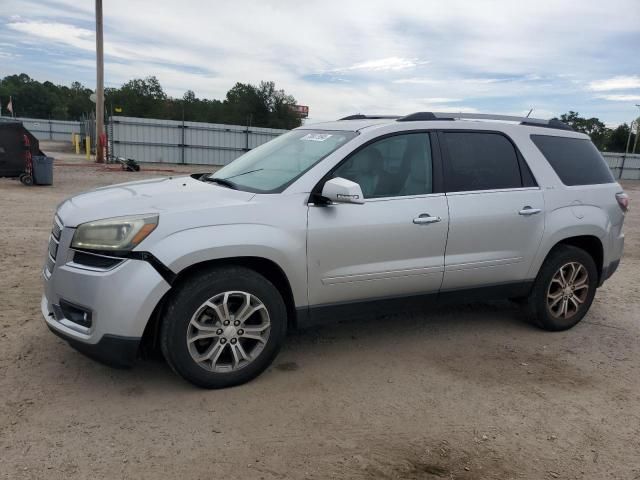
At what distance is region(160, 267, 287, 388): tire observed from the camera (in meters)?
3.19

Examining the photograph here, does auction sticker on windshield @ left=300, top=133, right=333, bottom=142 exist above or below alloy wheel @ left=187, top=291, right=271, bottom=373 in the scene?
above

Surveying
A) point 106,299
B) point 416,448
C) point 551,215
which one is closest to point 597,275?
point 551,215

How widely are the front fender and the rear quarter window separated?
2.55 meters

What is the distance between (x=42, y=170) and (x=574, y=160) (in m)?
13.7

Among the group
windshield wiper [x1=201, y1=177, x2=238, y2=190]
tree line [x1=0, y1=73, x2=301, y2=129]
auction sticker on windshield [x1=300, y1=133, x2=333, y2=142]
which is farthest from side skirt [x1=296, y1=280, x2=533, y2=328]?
tree line [x1=0, y1=73, x2=301, y2=129]

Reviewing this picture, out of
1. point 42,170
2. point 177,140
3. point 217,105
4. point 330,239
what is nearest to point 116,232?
point 330,239

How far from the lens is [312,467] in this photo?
2.70 metres

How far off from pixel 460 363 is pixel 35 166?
13.6 meters

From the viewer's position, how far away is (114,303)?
3025mm

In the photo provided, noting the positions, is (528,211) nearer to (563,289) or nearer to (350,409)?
(563,289)

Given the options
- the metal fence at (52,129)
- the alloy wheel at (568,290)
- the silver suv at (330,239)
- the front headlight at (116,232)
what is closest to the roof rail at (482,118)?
the silver suv at (330,239)

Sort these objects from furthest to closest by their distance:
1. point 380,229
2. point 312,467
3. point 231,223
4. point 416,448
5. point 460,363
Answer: point 460,363 → point 380,229 → point 231,223 → point 416,448 → point 312,467

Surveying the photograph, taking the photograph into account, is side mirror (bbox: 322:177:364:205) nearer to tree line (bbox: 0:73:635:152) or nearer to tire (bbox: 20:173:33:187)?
tire (bbox: 20:173:33:187)

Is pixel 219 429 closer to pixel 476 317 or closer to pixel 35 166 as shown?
pixel 476 317
